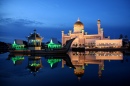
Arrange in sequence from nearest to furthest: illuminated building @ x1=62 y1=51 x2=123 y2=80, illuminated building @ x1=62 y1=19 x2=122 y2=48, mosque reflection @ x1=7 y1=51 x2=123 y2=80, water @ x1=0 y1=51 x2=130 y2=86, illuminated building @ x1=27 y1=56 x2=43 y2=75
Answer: water @ x1=0 y1=51 x2=130 y2=86
illuminated building @ x1=62 y1=51 x2=123 y2=80
mosque reflection @ x1=7 y1=51 x2=123 y2=80
illuminated building @ x1=27 y1=56 x2=43 y2=75
illuminated building @ x1=62 y1=19 x2=122 y2=48

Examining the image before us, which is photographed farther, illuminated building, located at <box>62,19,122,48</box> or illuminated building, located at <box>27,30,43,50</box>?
illuminated building, located at <box>62,19,122,48</box>

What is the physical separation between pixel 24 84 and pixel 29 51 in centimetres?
1870

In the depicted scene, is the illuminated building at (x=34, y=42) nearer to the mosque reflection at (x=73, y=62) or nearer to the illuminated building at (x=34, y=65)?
the mosque reflection at (x=73, y=62)

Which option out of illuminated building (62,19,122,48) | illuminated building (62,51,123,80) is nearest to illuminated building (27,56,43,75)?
illuminated building (62,51,123,80)

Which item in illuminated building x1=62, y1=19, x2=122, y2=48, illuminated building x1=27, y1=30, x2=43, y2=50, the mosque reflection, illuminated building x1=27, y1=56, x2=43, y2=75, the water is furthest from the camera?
illuminated building x1=62, y1=19, x2=122, y2=48

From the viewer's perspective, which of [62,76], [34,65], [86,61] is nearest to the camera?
[62,76]

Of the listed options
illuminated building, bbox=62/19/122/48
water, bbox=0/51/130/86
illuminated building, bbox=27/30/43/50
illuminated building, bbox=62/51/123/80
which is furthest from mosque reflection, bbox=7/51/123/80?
illuminated building, bbox=62/19/122/48

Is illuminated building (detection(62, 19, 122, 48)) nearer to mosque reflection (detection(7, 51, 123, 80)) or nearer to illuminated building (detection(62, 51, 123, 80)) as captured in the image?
illuminated building (detection(62, 51, 123, 80))

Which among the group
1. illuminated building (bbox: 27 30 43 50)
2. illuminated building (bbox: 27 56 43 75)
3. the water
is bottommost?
the water

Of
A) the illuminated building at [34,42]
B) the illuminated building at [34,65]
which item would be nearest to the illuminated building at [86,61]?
the illuminated building at [34,65]

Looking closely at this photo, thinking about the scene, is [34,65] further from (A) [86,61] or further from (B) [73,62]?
(A) [86,61]

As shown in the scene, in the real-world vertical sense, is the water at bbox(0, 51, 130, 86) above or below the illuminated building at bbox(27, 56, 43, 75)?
below

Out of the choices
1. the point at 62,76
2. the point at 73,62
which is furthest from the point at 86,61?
the point at 62,76

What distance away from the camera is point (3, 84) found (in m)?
5.66
